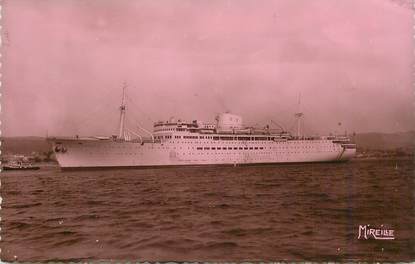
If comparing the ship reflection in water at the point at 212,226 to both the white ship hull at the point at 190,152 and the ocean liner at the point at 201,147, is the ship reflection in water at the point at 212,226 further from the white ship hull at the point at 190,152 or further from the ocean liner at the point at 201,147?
the white ship hull at the point at 190,152

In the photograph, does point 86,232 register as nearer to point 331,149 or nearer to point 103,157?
point 103,157

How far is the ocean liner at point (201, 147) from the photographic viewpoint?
18.2 m

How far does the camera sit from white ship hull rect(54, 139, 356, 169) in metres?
18.2

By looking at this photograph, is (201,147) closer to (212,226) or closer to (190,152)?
(190,152)

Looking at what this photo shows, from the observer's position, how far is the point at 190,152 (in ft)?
69.7

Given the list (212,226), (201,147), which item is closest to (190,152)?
(201,147)

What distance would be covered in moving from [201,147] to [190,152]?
2.65 ft

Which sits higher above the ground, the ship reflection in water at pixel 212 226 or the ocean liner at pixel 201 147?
the ocean liner at pixel 201 147

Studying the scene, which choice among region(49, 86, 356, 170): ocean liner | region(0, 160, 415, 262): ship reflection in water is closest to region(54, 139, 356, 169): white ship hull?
region(49, 86, 356, 170): ocean liner

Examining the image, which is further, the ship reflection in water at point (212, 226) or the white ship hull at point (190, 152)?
the white ship hull at point (190, 152)

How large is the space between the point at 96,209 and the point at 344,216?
4.40m

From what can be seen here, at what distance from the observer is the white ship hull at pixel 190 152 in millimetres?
18219

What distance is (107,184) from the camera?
11.3 metres

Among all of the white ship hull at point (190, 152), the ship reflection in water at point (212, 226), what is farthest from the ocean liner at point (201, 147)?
the ship reflection in water at point (212, 226)
